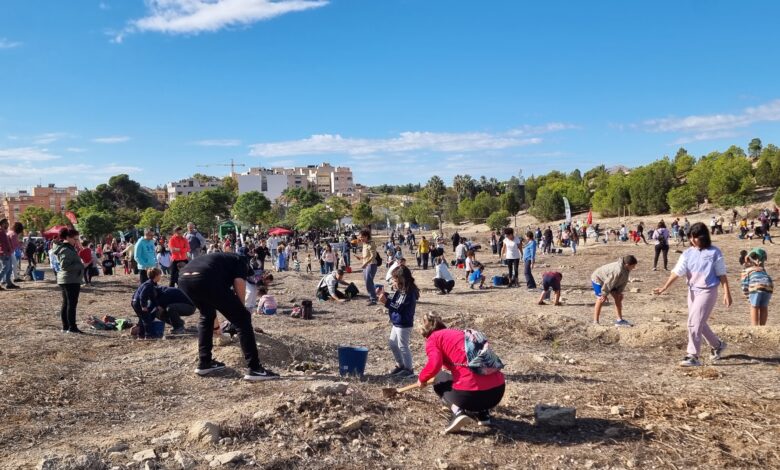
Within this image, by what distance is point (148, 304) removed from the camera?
8055 mm

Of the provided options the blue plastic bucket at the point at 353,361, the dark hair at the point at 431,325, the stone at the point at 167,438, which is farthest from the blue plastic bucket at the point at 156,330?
the dark hair at the point at 431,325

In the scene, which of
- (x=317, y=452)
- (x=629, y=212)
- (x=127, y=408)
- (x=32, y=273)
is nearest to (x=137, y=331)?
(x=127, y=408)

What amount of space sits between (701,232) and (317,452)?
4900 mm

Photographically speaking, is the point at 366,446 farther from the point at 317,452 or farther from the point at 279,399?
the point at 279,399

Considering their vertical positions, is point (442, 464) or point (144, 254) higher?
point (144, 254)

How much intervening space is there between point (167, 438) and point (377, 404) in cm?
171

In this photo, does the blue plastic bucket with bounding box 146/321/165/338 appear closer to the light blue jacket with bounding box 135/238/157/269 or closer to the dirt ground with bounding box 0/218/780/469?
the dirt ground with bounding box 0/218/780/469

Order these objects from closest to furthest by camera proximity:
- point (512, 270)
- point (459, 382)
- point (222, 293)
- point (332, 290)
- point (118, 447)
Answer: point (118, 447)
point (459, 382)
point (222, 293)
point (332, 290)
point (512, 270)

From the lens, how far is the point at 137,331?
8117 mm

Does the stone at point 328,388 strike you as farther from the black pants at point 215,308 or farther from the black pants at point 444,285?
the black pants at point 444,285

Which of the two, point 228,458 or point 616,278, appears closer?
point 228,458

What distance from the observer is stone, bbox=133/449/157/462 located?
3818 millimetres

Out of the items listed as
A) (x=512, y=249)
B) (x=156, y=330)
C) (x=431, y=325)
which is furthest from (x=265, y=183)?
(x=431, y=325)

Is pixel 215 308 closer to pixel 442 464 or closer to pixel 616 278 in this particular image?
pixel 442 464
